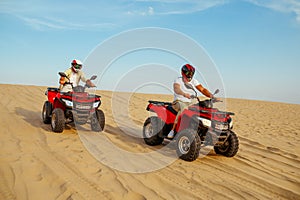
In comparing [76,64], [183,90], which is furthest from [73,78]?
[183,90]

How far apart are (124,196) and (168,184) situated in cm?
85

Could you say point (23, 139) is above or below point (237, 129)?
below

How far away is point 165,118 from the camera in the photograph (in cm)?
629

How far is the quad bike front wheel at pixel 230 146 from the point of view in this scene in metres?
5.79

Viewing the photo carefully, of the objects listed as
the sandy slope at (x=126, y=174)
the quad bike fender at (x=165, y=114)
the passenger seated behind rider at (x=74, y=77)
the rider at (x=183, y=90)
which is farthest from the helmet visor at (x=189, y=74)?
the passenger seated behind rider at (x=74, y=77)

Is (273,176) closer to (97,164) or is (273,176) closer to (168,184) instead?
(168,184)

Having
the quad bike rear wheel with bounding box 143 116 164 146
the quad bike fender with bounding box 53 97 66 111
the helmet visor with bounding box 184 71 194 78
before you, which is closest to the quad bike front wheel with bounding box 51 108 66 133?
the quad bike fender with bounding box 53 97 66 111

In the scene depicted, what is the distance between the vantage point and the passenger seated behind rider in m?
7.77

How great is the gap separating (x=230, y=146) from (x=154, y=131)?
180 cm

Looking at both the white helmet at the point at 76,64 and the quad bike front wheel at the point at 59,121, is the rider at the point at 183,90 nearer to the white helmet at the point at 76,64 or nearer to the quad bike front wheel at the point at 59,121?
the quad bike front wheel at the point at 59,121

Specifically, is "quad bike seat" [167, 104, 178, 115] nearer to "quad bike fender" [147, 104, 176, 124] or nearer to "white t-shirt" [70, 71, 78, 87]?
"quad bike fender" [147, 104, 176, 124]

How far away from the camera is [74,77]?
26.7 feet

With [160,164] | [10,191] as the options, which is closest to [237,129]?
[160,164]

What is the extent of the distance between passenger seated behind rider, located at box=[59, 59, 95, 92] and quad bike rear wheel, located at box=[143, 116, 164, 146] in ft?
7.45
